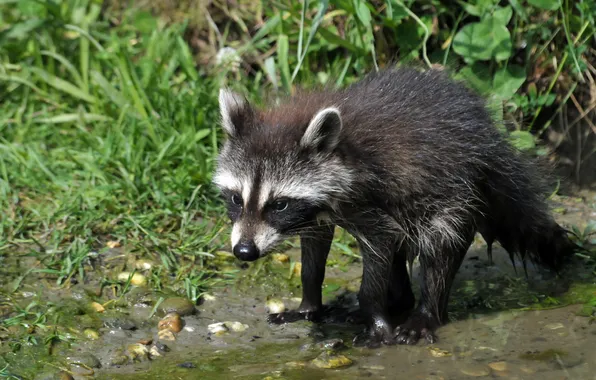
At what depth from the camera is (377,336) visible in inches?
217

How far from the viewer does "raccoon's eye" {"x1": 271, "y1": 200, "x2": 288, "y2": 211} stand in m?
5.05

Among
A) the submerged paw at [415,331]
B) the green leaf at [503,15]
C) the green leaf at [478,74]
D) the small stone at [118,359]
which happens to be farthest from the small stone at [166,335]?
the green leaf at [503,15]

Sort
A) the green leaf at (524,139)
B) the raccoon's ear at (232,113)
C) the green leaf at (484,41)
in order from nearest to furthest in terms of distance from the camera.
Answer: the raccoon's ear at (232,113)
the green leaf at (524,139)
the green leaf at (484,41)

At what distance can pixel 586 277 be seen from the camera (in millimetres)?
6250

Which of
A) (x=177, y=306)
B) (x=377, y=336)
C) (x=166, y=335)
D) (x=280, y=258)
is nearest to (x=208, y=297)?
(x=177, y=306)

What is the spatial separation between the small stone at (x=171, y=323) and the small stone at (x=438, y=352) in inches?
57.8

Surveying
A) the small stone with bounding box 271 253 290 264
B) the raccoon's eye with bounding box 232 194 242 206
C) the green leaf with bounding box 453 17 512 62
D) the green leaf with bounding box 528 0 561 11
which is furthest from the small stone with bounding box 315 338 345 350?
the green leaf with bounding box 528 0 561 11

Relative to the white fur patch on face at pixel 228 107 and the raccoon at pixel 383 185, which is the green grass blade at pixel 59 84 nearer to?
the raccoon at pixel 383 185

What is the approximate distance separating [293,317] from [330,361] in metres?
0.76

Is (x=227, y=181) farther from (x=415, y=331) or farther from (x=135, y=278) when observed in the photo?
(x=415, y=331)

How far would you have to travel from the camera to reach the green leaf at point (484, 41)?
6965 mm

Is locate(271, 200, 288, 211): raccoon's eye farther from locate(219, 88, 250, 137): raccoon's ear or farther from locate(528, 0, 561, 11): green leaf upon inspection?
locate(528, 0, 561, 11): green leaf

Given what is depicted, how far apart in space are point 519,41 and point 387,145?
8.32 ft

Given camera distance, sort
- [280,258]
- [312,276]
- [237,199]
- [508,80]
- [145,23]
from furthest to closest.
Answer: [145,23] → [508,80] → [280,258] → [312,276] → [237,199]
